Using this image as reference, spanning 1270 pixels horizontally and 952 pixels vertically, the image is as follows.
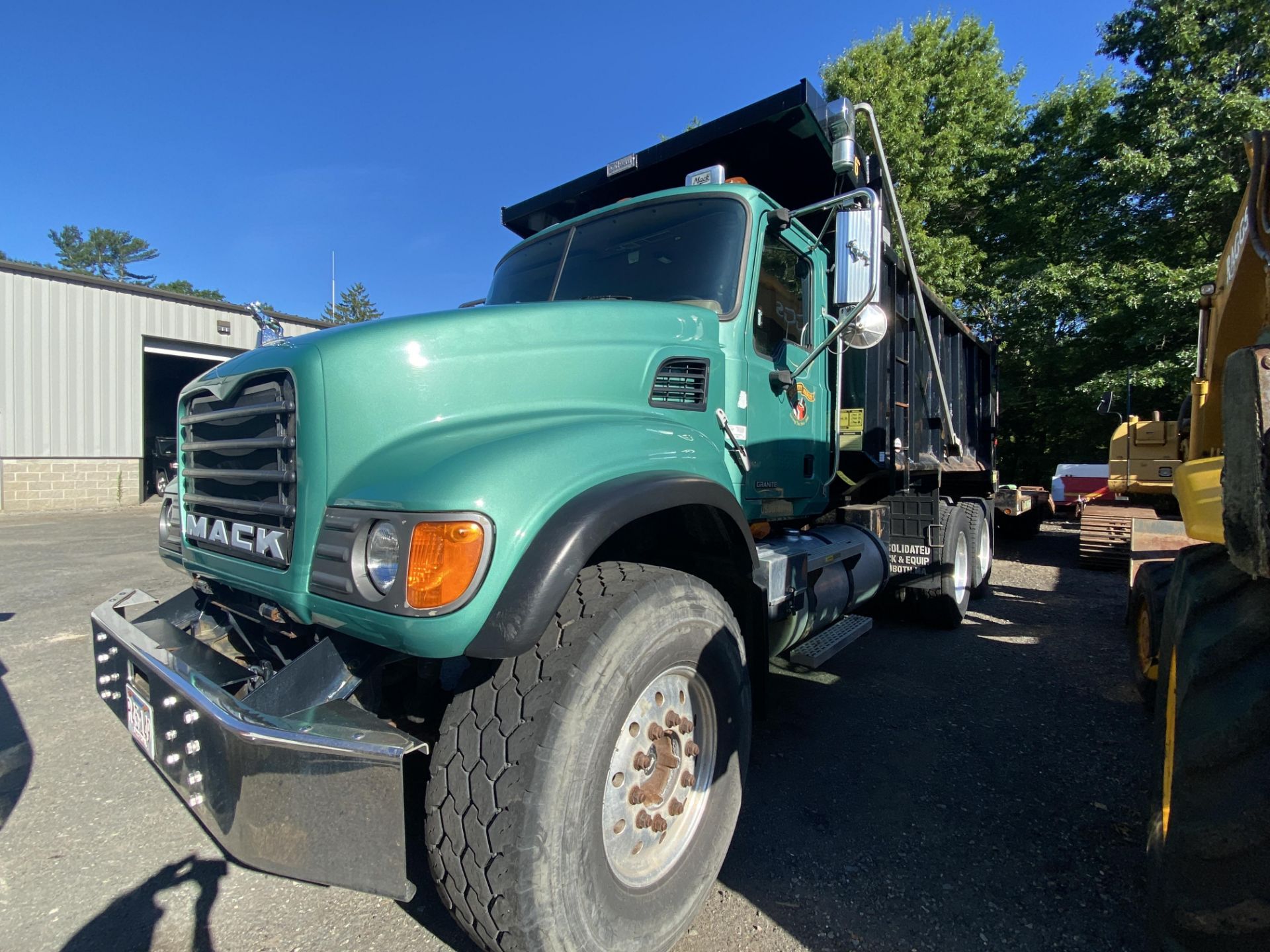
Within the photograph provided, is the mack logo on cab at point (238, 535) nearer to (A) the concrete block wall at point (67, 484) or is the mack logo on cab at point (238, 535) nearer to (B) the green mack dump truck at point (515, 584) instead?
(B) the green mack dump truck at point (515, 584)

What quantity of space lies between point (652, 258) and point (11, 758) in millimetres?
3963

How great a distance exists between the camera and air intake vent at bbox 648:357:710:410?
2727mm

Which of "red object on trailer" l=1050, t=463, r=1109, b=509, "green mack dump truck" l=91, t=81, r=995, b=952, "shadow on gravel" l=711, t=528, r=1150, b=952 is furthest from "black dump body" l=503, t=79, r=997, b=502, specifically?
"red object on trailer" l=1050, t=463, r=1109, b=509

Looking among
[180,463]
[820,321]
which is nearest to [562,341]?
[180,463]

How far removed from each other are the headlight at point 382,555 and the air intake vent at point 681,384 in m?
1.24

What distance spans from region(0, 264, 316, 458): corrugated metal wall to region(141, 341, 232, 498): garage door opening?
1.52 ft

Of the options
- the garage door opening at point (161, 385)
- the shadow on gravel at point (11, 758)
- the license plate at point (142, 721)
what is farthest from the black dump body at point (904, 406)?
the garage door opening at point (161, 385)

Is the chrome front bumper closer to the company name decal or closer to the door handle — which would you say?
the door handle

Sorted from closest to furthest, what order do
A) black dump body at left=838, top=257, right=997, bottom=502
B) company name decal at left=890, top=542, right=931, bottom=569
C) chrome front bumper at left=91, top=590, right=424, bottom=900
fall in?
chrome front bumper at left=91, top=590, right=424, bottom=900 < black dump body at left=838, top=257, right=997, bottom=502 < company name decal at left=890, top=542, right=931, bottom=569

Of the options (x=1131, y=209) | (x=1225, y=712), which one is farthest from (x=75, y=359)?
(x=1131, y=209)

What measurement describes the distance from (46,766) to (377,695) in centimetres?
243

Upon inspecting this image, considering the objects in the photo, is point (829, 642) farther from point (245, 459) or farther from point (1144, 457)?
point (1144, 457)

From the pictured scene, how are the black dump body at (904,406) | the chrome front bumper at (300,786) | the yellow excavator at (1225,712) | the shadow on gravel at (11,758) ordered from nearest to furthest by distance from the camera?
1. the yellow excavator at (1225,712)
2. the chrome front bumper at (300,786)
3. the shadow on gravel at (11,758)
4. the black dump body at (904,406)

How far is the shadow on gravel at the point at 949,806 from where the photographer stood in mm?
2242
